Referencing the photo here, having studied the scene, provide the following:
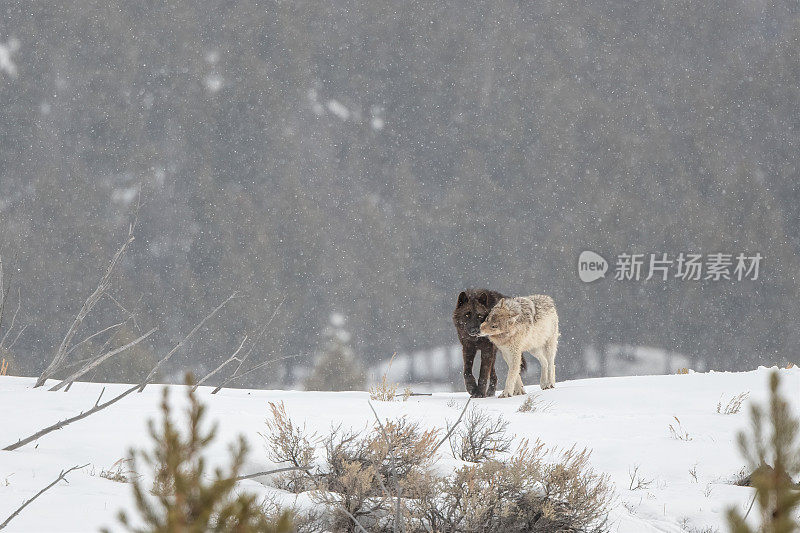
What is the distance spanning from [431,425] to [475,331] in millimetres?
2331

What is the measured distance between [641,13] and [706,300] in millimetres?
53340

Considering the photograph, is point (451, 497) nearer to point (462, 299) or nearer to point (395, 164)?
point (462, 299)

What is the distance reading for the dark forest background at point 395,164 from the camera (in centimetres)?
7862

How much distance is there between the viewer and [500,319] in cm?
800

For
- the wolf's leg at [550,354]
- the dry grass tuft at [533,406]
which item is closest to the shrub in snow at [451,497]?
the dry grass tuft at [533,406]

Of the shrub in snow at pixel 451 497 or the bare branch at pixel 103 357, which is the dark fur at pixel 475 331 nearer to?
the bare branch at pixel 103 357

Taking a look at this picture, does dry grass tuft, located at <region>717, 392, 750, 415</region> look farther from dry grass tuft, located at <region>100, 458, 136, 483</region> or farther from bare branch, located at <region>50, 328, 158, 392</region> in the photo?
dry grass tuft, located at <region>100, 458, 136, 483</region>

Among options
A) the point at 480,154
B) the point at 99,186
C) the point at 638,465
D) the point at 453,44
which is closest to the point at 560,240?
the point at 480,154

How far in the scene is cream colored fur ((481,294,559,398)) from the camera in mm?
8016

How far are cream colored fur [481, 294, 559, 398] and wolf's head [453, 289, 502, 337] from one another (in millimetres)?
131

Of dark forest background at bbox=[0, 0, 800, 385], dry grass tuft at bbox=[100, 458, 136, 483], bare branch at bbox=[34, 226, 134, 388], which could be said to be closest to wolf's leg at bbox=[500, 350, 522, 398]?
bare branch at bbox=[34, 226, 134, 388]

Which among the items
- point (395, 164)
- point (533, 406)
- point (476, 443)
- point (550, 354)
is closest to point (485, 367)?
point (533, 406)

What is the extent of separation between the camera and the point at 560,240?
281 ft

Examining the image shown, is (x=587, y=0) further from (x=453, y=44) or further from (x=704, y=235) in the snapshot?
(x=704, y=235)
